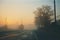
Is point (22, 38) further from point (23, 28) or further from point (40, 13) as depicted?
point (40, 13)

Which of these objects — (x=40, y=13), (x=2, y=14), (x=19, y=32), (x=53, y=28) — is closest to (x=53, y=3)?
(x=40, y=13)

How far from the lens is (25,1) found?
192cm

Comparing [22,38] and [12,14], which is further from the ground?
[12,14]

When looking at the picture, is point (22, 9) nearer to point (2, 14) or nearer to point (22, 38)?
point (2, 14)

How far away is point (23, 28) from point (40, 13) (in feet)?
1.10

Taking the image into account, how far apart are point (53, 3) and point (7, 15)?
0.71 m

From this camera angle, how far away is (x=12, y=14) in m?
1.91

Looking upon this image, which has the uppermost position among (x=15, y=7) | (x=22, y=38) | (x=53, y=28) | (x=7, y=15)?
(x=15, y=7)

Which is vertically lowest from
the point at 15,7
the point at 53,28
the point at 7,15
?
the point at 53,28

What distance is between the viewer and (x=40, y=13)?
1.87 m

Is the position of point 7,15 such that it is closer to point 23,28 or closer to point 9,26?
point 9,26

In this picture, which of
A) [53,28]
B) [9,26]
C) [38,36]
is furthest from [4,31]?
[53,28]

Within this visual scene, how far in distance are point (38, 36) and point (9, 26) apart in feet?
1.50

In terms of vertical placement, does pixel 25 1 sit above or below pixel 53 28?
above
